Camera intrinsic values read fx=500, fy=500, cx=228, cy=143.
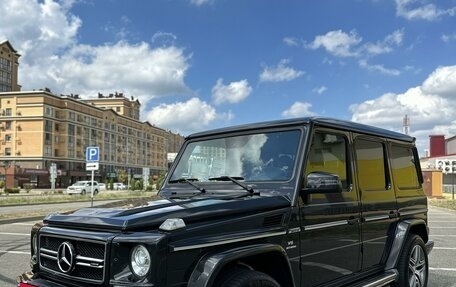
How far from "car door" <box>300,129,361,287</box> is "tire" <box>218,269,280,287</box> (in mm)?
577

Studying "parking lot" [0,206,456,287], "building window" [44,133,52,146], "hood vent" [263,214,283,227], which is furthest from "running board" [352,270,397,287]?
"building window" [44,133,52,146]

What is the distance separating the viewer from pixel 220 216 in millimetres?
3625

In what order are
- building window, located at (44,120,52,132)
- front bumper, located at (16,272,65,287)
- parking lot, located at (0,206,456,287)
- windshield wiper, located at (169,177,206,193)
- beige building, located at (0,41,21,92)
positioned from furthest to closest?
beige building, located at (0,41,21,92)
building window, located at (44,120,52,132)
parking lot, located at (0,206,456,287)
windshield wiper, located at (169,177,206,193)
front bumper, located at (16,272,65,287)

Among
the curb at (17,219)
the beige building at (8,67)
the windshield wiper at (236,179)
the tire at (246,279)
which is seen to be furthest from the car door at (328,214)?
the beige building at (8,67)

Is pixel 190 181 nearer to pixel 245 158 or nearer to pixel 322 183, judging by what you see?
pixel 245 158

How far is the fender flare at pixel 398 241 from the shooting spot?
5.47 metres

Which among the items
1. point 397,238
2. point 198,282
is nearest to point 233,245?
point 198,282

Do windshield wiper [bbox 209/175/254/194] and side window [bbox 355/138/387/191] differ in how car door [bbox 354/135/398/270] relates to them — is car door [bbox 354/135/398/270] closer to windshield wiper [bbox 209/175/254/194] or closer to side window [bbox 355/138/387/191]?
side window [bbox 355/138/387/191]

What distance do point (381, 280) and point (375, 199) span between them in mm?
846

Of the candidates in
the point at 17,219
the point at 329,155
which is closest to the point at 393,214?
the point at 329,155

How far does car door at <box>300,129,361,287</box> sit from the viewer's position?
164 inches

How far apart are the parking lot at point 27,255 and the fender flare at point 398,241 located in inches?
66.1

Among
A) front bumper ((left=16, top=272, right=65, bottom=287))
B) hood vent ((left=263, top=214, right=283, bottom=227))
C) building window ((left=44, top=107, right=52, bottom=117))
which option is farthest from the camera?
building window ((left=44, top=107, right=52, bottom=117))

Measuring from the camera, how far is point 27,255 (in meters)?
9.89
